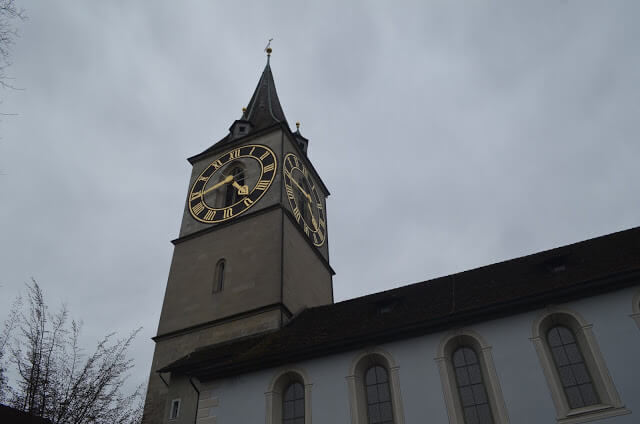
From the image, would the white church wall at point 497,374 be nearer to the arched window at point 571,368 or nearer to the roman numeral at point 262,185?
the arched window at point 571,368

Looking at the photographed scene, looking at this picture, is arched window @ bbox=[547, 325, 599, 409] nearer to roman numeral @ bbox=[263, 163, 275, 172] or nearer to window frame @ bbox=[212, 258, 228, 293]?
window frame @ bbox=[212, 258, 228, 293]

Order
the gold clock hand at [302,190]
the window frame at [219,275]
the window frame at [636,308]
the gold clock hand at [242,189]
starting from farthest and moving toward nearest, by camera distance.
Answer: the gold clock hand at [302,190] < the gold clock hand at [242,189] < the window frame at [219,275] < the window frame at [636,308]

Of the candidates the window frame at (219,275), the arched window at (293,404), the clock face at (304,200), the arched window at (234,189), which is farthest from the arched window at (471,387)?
the arched window at (234,189)

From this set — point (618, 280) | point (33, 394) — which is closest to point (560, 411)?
point (618, 280)

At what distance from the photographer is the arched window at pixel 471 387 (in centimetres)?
1180

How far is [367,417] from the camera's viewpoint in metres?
12.7

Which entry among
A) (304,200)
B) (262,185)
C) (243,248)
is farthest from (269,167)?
(243,248)

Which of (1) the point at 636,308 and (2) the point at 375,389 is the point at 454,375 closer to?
(2) the point at 375,389

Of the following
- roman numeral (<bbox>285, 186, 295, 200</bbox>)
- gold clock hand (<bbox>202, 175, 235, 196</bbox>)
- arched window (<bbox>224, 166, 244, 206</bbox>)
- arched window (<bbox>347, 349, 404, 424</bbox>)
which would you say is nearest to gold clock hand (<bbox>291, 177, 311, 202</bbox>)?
roman numeral (<bbox>285, 186, 295, 200</bbox>)

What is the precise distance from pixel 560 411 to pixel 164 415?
36.4 feet

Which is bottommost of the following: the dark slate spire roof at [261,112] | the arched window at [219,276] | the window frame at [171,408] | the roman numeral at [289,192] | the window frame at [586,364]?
the window frame at [586,364]

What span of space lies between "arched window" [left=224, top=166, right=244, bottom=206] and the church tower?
47 mm

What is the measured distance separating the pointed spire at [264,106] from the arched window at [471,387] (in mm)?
15790

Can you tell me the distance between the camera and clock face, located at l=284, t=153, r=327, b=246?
23.5 meters
